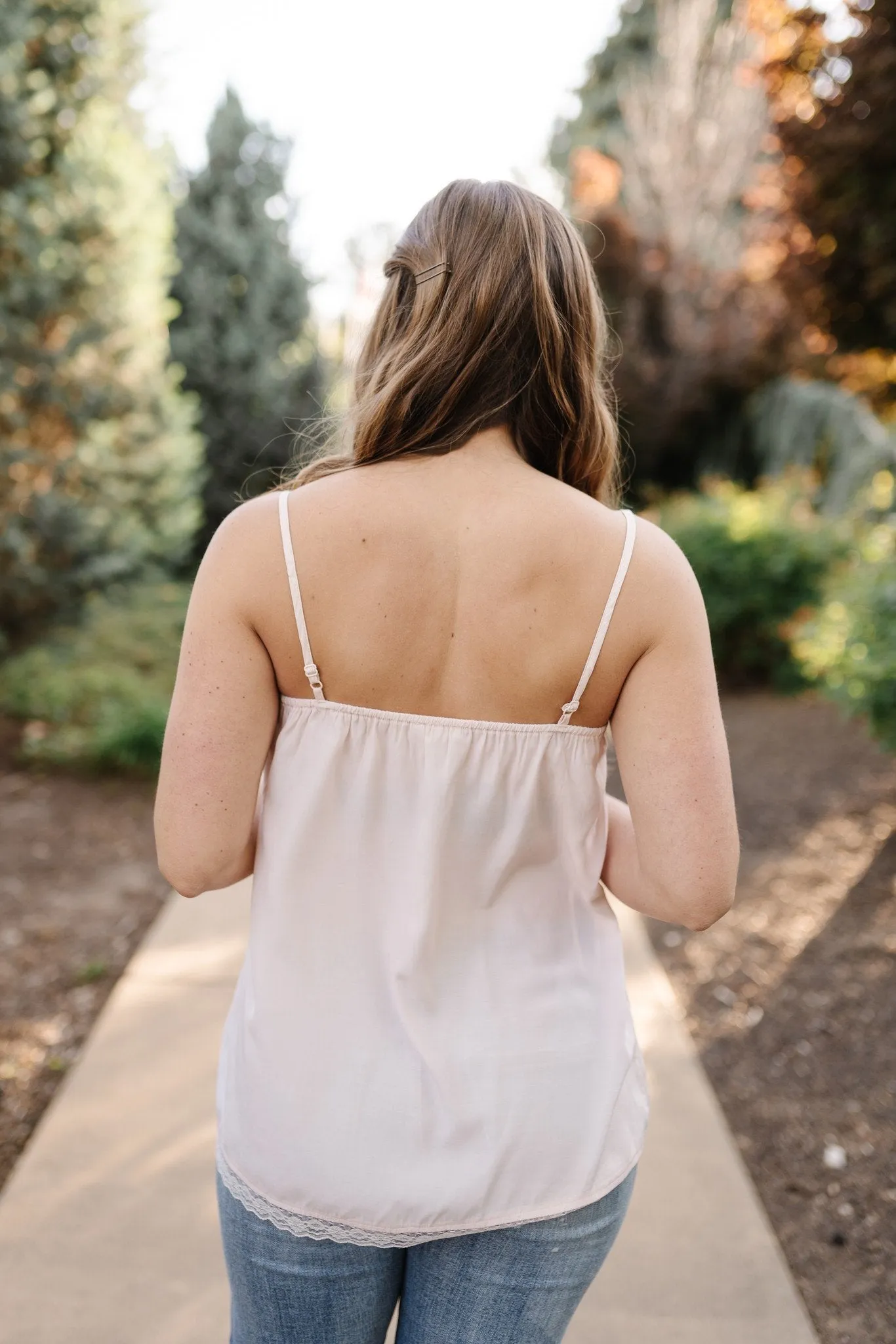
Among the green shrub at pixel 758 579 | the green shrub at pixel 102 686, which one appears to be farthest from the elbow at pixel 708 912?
the green shrub at pixel 758 579

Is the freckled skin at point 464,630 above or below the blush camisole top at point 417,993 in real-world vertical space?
above

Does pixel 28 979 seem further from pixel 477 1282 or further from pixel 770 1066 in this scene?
pixel 477 1282

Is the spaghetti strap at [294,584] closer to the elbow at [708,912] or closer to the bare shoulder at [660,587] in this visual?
the bare shoulder at [660,587]

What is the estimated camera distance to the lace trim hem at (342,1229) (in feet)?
3.56

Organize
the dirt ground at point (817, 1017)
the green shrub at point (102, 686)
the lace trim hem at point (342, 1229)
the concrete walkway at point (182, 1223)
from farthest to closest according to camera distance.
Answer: the green shrub at point (102, 686) → the dirt ground at point (817, 1017) → the concrete walkway at point (182, 1223) → the lace trim hem at point (342, 1229)

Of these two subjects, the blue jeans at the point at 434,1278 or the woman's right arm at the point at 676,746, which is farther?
the blue jeans at the point at 434,1278

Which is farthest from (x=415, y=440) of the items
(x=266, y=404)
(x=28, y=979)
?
(x=266, y=404)

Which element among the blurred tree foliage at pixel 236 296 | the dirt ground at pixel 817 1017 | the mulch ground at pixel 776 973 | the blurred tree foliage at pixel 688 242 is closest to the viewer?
the dirt ground at pixel 817 1017

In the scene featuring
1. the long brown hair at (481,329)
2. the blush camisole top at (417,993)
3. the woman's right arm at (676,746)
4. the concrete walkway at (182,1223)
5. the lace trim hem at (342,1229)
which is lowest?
the concrete walkway at (182,1223)

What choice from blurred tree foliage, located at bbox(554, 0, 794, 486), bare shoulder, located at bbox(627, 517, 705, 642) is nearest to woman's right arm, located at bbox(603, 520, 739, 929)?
bare shoulder, located at bbox(627, 517, 705, 642)

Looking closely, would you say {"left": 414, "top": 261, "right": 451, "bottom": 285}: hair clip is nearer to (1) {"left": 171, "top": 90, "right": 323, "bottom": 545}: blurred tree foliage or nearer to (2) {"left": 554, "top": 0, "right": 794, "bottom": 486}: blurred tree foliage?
(1) {"left": 171, "top": 90, "right": 323, "bottom": 545}: blurred tree foliage

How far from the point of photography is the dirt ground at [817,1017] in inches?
95.3

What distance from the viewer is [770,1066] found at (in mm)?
3145

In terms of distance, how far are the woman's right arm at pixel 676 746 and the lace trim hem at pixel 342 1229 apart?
0.39 m
